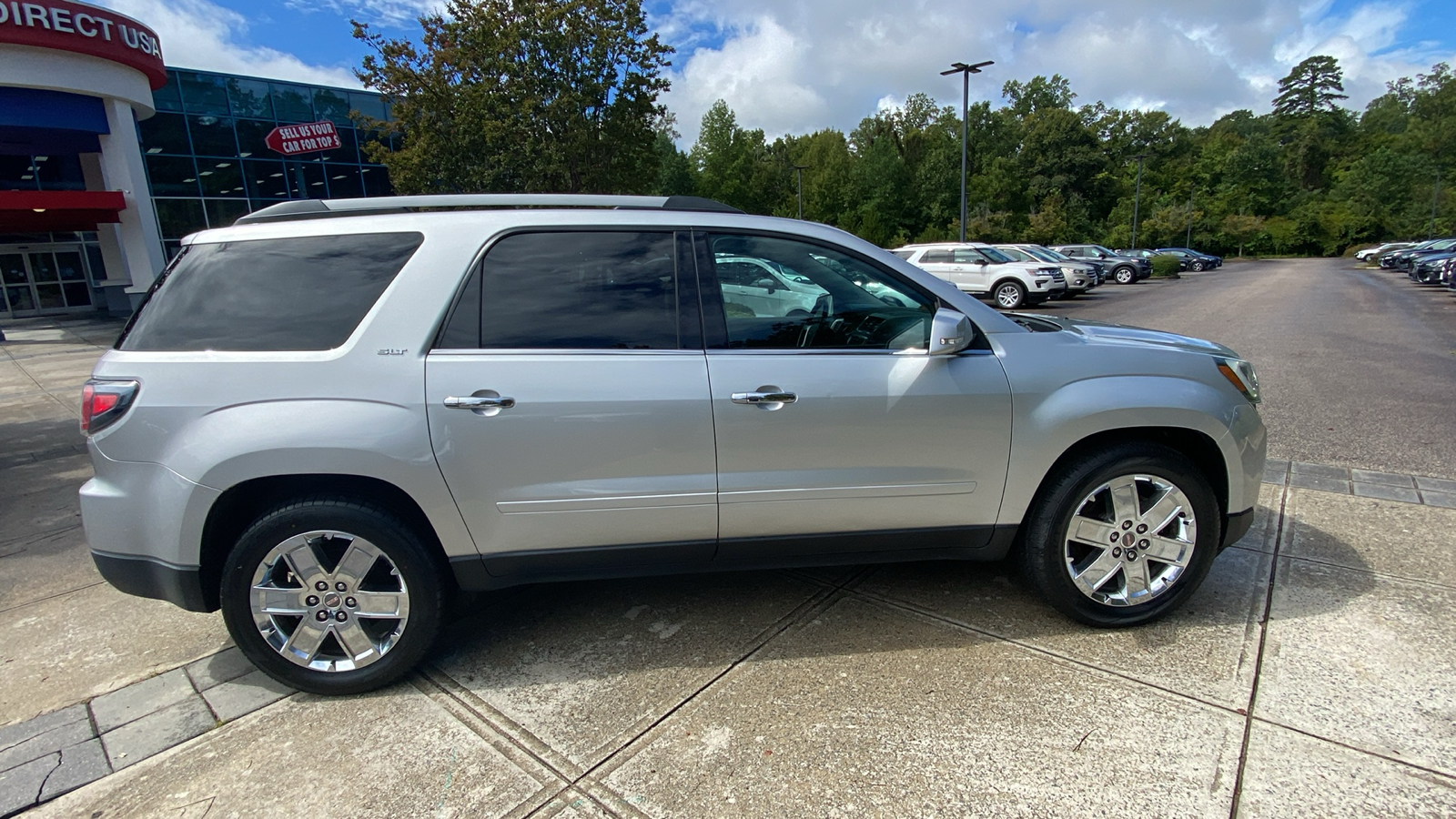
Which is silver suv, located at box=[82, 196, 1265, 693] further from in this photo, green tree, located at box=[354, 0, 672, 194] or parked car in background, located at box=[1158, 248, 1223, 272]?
parked car in background, located at box=[1158, 248, 1223, 272]

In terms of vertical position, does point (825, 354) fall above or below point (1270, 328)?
above

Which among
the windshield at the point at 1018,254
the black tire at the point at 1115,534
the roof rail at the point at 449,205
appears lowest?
the black tire at the point at 1115,534

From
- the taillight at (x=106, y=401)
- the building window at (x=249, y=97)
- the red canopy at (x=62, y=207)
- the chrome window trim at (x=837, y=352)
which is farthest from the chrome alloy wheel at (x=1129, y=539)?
the building window at (x=249, y=97)

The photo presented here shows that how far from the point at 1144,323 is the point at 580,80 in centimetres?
1718

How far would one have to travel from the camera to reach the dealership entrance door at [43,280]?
2556cm

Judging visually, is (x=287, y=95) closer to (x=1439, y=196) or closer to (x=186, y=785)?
(x=186, y=785)

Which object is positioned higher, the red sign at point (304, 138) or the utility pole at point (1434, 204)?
the red sign at point (304, 138)

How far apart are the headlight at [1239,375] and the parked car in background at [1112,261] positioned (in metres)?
31.5

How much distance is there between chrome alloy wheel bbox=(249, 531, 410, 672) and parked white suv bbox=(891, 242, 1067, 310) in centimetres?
1850

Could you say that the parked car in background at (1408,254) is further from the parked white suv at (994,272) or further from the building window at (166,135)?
the building window at (166,135)

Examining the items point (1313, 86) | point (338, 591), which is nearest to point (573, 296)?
point (338, 591)

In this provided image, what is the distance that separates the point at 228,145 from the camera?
26.8 meters

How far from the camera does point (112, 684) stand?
297 cm

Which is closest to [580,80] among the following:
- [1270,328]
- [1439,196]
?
[1270,328]
